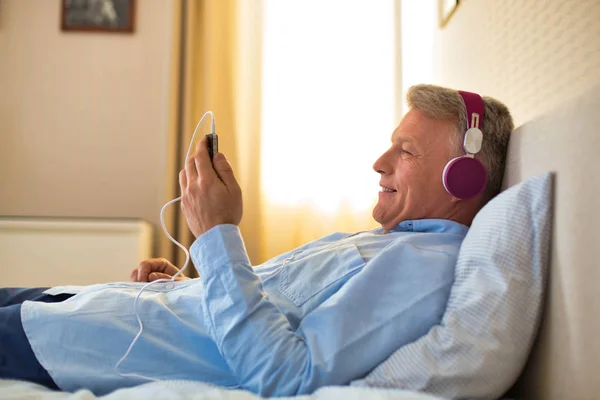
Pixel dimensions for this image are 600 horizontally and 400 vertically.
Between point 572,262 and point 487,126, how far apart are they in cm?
44

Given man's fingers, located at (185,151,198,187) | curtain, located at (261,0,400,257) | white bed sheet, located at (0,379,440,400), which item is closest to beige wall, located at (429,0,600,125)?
white bed sheet, located at (0,379,440,400)

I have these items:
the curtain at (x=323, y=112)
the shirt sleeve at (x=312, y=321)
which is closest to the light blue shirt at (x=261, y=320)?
the shirt sleeve at (x=312, y=321)

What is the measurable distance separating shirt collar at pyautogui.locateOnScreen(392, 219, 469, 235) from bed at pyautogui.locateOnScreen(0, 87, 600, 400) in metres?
0.23

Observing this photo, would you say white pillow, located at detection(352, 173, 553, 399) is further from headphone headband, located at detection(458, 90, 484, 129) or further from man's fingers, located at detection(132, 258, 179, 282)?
man's fingers, located at detection(132, 258, 179, 282)

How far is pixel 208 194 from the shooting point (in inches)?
36.1

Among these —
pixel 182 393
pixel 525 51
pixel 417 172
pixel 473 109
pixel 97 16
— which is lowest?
pixel 182 393

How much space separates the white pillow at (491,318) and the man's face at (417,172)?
281 millimetres

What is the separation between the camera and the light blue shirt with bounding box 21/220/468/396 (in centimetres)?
80

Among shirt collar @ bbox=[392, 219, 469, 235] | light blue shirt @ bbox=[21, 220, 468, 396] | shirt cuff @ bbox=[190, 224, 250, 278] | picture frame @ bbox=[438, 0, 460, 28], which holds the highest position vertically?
picture frame @ bbox=[438, 0, 460, 28]

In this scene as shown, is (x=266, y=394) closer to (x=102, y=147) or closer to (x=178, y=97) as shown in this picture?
A: (x=178, y=97)

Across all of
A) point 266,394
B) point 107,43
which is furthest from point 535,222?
point 107,43

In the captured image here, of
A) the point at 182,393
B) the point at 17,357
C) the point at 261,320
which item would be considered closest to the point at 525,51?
the point at 261,320

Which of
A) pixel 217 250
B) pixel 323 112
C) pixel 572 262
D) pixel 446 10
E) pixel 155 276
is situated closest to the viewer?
pixel 572 262

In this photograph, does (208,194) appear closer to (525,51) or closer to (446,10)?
(525,51)
